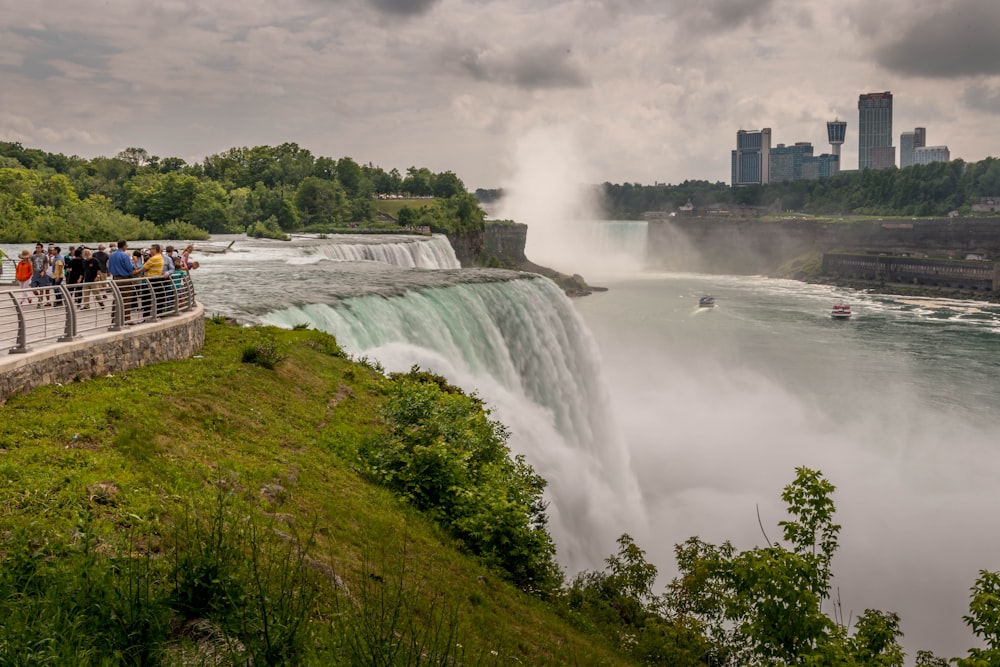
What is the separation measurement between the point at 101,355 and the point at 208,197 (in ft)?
231

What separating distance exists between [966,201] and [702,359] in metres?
128

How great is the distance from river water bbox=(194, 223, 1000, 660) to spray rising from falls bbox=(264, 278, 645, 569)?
82 mm

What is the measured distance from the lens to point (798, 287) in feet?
365

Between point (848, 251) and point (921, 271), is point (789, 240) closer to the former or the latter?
point (848, 251)

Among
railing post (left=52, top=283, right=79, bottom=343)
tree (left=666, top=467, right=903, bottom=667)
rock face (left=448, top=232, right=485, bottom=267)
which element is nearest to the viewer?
tree (left=666, top=467, right=903, bottom=667)

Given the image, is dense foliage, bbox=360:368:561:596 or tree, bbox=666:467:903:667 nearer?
tree, bbox=666:467:903:667

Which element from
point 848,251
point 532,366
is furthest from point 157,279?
point 848,251

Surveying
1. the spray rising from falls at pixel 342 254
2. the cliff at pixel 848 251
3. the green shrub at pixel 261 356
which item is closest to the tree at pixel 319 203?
the spray rising from falls at pixel 342 254

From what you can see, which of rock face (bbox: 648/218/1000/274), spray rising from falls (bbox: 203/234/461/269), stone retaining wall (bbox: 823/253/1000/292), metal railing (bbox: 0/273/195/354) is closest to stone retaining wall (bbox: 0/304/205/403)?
metal railing (bbox: 0/273/195/354)

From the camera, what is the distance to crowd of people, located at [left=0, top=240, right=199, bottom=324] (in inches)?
547

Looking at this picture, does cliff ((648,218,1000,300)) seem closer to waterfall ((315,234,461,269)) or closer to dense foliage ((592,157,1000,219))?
dense foliage ((592,157,1000,219))

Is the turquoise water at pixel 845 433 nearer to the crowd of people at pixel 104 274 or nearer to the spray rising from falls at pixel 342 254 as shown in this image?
the spray rising from falls at pixel 342 254

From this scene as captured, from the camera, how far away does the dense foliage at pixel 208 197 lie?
60.4 m

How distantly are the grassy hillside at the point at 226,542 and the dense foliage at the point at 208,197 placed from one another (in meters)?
45.0
